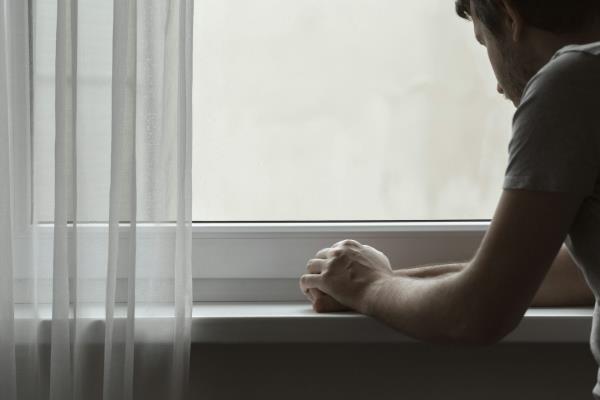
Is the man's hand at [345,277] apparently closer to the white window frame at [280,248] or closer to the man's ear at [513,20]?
the white window frame at [280,248]

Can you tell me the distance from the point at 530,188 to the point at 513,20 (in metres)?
0.27

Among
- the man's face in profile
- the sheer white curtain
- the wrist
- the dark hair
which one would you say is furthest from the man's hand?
the dark hair

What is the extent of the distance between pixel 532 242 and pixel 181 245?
57 centimetres

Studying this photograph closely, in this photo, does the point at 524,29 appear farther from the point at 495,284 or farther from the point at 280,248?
the point at 280,248

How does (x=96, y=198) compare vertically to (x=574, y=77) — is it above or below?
below

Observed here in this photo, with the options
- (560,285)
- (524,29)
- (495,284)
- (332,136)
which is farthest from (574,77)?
(332,136)

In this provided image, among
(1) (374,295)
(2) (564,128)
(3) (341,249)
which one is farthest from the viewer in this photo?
(3) (341,249)

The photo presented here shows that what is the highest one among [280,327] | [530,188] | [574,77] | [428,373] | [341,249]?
[574,77]

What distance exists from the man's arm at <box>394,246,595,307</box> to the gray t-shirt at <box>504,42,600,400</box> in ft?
1.56

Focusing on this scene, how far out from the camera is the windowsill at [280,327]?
1323mm

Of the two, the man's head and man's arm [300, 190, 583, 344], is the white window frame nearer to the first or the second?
man's arm [300, 190, 583, 344]

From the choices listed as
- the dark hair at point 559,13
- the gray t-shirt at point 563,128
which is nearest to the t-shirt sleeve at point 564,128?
the gray t-shirt at point 563,128

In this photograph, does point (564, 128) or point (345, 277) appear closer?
point (564, 128)

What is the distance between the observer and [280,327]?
1357 millimetres
